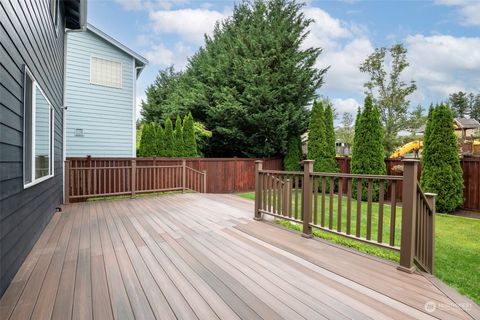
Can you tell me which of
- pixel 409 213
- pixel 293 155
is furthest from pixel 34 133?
pixel 293 155

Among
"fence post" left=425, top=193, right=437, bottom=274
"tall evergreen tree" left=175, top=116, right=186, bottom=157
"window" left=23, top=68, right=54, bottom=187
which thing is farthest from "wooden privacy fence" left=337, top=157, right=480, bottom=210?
"tall evergreen tree" left=175, top=116, right=186, bottom=157

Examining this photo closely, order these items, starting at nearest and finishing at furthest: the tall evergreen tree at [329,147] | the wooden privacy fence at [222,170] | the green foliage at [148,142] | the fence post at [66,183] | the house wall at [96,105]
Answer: the fence post at [66,183] → the house wall at [96,105] → the wooden privacy fence at [222,170] → the tall evergreen tree at [329,147] → the green foliage at [148,142]

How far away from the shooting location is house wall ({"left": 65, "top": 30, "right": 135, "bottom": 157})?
27.3 feet

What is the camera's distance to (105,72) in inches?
352

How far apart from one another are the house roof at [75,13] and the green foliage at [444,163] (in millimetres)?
8362

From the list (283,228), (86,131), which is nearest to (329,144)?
(283,228)

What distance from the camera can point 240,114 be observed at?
11.0m

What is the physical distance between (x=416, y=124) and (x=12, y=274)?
1522 centimetres

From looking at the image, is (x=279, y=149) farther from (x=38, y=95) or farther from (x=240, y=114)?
(x=38, y=95)

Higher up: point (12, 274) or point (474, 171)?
point (474, 171)

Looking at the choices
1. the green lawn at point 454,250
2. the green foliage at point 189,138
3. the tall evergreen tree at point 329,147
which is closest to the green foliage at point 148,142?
the green foliage at point 189,138

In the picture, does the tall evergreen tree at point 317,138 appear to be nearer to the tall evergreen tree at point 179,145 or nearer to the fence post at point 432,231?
the tall evergreen tree at point 179,145

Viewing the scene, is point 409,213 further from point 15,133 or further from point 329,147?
point 329,147

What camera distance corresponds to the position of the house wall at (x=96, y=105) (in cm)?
834
